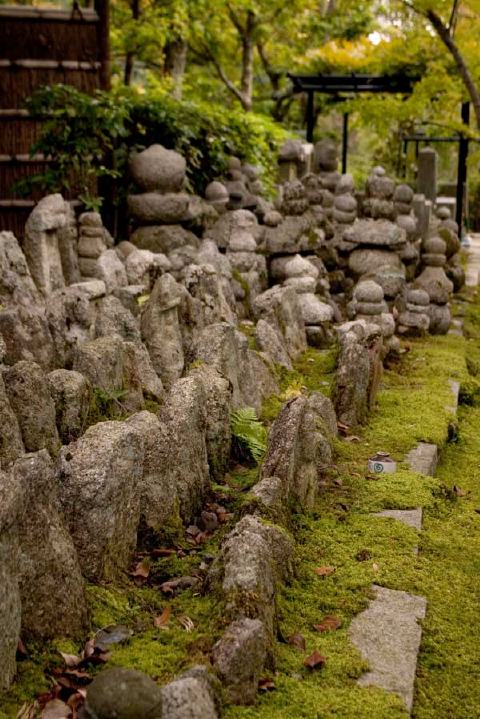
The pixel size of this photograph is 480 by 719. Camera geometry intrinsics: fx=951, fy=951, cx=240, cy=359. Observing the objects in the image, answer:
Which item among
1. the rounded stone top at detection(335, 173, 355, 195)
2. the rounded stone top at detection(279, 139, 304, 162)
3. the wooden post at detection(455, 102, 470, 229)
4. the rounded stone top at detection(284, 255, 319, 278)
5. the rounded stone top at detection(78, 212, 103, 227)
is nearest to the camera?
the rounded stone top at detection(78, 212, 103, 227)

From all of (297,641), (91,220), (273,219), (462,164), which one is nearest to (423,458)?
(297,641)

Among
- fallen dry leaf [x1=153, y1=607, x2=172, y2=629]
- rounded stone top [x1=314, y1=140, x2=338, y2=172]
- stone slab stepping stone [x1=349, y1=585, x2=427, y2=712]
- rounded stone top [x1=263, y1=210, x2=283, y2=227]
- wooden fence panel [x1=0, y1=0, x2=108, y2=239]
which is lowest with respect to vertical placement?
stone slab stepping stone [x1=349, y1=585, x2=427, y2=712]

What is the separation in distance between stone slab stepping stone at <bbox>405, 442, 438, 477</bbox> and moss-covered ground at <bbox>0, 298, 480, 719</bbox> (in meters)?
0.06

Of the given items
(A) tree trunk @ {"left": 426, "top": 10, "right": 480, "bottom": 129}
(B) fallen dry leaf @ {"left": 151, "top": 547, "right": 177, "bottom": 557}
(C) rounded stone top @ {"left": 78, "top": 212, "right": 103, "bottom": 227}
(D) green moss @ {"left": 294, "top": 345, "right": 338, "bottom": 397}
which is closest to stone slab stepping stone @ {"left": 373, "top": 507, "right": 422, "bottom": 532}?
(B) fallen dry leaf @ {"left": 151, "top": 547, "right": 177, "bottom": 557}

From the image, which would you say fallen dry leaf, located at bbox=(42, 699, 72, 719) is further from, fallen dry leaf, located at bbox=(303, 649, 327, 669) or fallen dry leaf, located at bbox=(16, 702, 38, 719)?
fallen dry leaf, located at bbox=(303, 649, 327, 669)

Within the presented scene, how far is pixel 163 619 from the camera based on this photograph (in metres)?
3.45

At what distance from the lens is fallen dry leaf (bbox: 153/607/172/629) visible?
342 cm

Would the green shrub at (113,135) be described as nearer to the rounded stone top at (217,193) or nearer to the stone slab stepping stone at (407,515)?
the rounded stone top at (217,193)

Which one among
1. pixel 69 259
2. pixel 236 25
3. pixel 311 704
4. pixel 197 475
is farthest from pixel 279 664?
pixel 236 25

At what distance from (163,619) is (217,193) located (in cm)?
912

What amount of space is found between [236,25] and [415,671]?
19.9 meters

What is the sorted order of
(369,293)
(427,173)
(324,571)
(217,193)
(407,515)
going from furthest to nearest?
(427,173)
(217,193)
(369,293)
(407,515)
(324,571)

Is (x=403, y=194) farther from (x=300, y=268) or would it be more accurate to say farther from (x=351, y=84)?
(x=351, y=84)

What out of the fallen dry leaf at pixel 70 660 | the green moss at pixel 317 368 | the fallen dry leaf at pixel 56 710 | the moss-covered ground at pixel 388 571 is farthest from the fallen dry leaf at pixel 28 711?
the green moss at pixel 317 368
